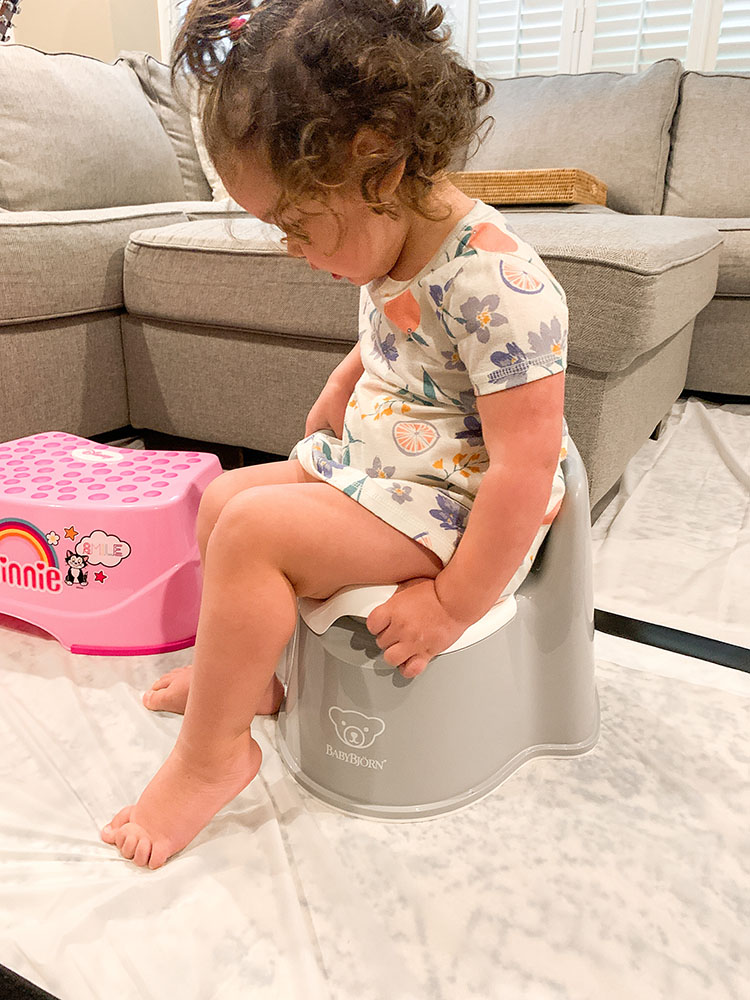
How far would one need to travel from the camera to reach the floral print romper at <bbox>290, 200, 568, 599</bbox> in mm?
613

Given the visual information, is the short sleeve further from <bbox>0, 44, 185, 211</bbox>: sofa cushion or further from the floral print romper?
<bbox>0, 44, 185, 211</bbox>: sofa cushion

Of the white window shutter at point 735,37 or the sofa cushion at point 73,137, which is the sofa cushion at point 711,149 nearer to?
the white window shutter at point 735,37

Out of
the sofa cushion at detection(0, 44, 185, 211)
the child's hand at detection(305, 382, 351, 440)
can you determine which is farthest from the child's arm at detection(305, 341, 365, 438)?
the sofa cushion at detection(0, 44, 185, 211)

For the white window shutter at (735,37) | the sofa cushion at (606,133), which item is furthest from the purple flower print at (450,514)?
the white window shutter at (735,37)

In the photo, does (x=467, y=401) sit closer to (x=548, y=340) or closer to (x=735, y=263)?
(x=548, y=340)

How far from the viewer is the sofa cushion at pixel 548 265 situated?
1.02 meters

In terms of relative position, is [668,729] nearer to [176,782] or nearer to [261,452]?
[176,782]

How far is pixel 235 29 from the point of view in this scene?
0.58m

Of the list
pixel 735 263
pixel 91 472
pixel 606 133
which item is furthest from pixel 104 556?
pixel 606 133

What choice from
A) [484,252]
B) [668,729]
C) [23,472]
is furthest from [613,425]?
[23,472]

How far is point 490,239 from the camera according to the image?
2.07 ft

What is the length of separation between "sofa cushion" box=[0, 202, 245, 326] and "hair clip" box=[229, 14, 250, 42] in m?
0.83

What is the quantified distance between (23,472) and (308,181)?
593 mm

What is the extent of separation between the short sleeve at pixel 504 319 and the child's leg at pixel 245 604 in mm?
157
